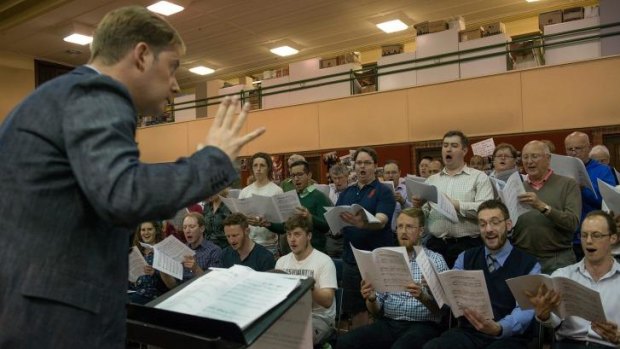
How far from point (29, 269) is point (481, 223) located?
8.20 ft

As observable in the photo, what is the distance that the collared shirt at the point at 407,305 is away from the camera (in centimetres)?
295

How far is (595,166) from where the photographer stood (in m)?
3.96

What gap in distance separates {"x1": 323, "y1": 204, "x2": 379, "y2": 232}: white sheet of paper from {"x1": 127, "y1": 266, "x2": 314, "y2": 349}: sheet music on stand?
7.46 feet

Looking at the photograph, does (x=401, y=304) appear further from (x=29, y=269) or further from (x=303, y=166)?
(x=29, y=269)

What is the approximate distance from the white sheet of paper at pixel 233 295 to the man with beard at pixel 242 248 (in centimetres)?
247

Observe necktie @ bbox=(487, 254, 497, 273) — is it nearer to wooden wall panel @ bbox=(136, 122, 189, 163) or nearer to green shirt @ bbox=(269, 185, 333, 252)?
green shirt @ bbox=(269, 185, 333, 252)

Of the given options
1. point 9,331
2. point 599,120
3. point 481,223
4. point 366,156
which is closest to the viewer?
point 9,331

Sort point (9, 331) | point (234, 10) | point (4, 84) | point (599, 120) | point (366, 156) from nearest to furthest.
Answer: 1. point (9, 331)
2. point (366, 156)
3. point (599, 120)
4. point (234, 10)
5. point (4, 84)

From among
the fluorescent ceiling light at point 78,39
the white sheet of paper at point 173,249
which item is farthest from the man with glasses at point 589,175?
the fluorescent ceiling light at point 78,39

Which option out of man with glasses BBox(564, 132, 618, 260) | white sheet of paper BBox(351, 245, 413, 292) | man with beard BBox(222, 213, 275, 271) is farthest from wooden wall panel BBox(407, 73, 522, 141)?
white sheet of paper BBox(351, 245, 413, 292)

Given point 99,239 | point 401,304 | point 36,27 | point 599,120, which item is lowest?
point 401,304

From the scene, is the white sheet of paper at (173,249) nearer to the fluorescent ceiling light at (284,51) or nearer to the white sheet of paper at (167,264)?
the white sheet of paper at (167,264)

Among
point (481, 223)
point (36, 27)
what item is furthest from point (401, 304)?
point (36, 27)

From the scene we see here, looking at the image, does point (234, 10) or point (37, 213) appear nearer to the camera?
point (37, 213)
